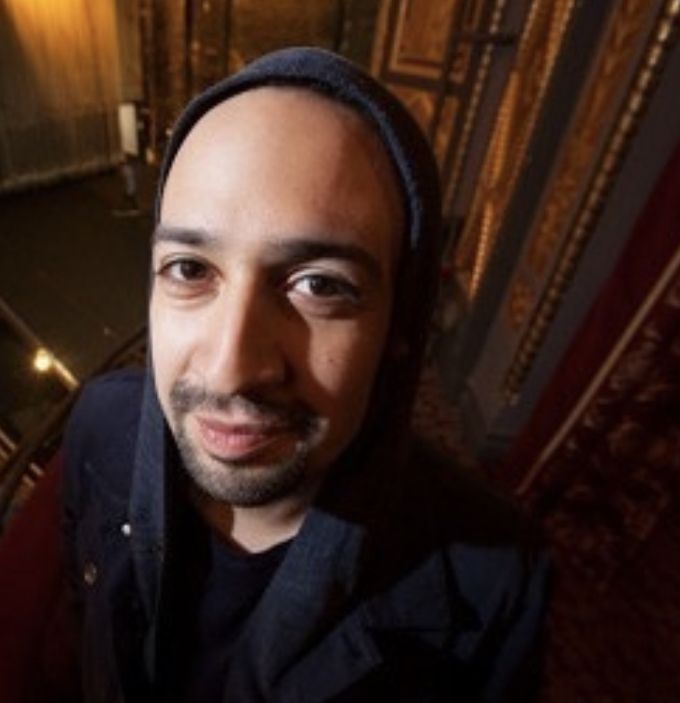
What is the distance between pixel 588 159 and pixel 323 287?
61.7 inches

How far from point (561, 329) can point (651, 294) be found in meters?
0.56

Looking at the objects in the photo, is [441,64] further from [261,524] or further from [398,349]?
[261,524]

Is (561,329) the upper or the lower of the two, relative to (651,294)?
lower

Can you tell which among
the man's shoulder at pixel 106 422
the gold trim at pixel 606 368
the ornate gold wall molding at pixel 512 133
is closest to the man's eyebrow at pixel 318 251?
the man's shoulder at pixel 106 422

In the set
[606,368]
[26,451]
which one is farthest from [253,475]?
[606,368]

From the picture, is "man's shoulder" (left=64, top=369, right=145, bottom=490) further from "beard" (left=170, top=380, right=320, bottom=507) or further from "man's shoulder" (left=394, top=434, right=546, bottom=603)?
Answer: "man's shoulder" (left=394, top=434, right=546, bottom=603)

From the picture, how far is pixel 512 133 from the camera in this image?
269cm

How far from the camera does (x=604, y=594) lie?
7.09 ft

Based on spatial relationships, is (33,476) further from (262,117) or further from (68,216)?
(68,216)

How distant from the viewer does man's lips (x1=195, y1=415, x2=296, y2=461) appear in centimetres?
77

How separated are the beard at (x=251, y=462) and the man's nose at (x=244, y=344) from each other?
0.03 metres

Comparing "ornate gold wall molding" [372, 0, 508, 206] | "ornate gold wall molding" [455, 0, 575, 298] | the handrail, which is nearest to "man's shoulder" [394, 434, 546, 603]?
the handrail

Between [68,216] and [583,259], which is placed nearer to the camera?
[583,259]

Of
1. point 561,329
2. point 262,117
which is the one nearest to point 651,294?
point 561,329
